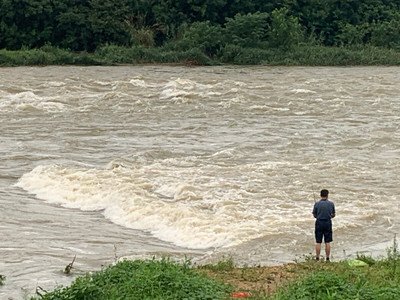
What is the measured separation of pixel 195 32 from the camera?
53312 millimetres

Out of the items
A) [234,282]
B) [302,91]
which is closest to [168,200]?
[234,282]

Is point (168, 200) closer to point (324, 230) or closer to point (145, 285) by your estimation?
point (324, 230)

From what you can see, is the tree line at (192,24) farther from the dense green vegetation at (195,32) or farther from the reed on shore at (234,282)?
the reed on shore at (234,282)

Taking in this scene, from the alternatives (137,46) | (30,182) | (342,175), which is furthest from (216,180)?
(137,46)

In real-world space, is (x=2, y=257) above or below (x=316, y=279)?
below

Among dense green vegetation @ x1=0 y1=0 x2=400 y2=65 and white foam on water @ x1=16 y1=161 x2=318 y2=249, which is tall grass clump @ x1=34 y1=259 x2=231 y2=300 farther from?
dense green vegetation @ x1=0 y1=0 x2=400 y2=65

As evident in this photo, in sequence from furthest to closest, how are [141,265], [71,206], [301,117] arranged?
[301,117]
[71,206]
[141,265]

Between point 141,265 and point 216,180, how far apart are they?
805cm

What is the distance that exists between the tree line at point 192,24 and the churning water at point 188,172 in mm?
17503

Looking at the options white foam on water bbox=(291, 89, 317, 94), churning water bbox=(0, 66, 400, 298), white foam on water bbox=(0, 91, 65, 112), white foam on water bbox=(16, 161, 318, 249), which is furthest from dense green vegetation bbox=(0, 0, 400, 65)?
white foam on water bbox=(16, 161, 318, 249)

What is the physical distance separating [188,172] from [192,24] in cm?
3718

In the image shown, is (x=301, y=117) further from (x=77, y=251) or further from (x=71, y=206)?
(x=77, y=251)

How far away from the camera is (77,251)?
13.8 meters

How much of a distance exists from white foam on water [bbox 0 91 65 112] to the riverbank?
16487 mm
